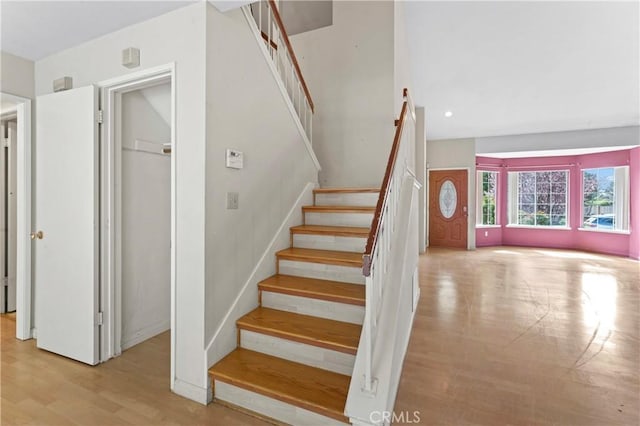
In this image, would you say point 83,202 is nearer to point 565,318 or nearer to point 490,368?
point 490,368

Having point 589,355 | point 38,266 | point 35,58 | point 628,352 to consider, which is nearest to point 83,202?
point 38,266

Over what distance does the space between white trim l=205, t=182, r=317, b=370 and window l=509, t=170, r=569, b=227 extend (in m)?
7.73

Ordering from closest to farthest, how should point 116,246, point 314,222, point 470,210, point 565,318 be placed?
1. point 116,246
2. point 314,222
3. point 565,318
4. point 470,210

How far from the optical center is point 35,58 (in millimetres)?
2785

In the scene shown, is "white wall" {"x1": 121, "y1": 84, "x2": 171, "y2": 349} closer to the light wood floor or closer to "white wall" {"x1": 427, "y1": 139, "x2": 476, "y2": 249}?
the light wood floor

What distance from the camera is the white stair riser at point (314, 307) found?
2188mm

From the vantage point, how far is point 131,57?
7.16 feet

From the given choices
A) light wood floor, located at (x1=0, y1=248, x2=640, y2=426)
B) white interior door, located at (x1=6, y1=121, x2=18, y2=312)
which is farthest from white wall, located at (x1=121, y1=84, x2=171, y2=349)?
white interior door, located at (x1=6, y1=121, x2=18, y2=312)

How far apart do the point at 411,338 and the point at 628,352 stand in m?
1.85

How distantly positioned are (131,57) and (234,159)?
1.02m

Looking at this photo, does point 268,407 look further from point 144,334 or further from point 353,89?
point 353,89

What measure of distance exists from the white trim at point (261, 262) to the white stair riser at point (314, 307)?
0.49 feet

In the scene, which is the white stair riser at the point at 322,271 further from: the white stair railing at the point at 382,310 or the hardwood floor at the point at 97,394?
the hardwood floor at the point at 97,394

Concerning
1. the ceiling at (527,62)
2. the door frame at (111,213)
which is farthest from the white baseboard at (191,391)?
the ceiling at (527,62)
